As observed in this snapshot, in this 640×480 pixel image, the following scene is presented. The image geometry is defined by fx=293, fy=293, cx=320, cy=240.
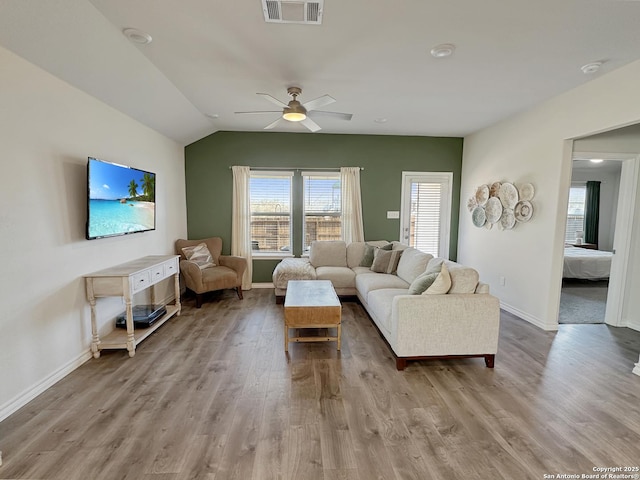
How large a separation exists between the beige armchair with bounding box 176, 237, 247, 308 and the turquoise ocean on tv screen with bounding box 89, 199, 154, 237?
0.84 meters

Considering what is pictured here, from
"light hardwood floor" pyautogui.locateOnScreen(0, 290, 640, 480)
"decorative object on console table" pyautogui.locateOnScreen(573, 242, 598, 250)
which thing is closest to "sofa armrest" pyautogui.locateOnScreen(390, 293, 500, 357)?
"light hardwood floor" pyautogui.locateOnScreen(0, 290, 640, 480)

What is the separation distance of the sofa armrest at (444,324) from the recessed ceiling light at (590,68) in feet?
7.47

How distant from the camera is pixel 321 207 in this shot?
5.44m

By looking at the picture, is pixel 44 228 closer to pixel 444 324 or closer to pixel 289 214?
pixel 444 324

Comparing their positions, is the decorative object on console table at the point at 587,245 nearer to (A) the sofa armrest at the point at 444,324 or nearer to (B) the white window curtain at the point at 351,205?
(B) the white window curtain at the point at 351,205

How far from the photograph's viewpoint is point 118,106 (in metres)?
3.17

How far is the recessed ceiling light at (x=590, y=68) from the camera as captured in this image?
2620 millimetres

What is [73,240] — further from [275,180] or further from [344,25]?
[275,180]

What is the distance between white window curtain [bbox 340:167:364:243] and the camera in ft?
17.3

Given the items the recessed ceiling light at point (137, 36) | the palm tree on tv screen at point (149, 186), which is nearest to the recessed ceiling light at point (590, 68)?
the recessed ceiling light at point (137, 36)

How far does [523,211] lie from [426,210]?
6.03ft

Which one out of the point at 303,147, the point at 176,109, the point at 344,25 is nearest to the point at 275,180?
the point at 303,147

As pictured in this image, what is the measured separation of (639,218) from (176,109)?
5.83 metres

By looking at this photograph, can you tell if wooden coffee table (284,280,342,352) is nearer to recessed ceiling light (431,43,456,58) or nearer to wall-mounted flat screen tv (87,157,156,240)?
wall-mounted flat screen tv (87,157,156,240)
